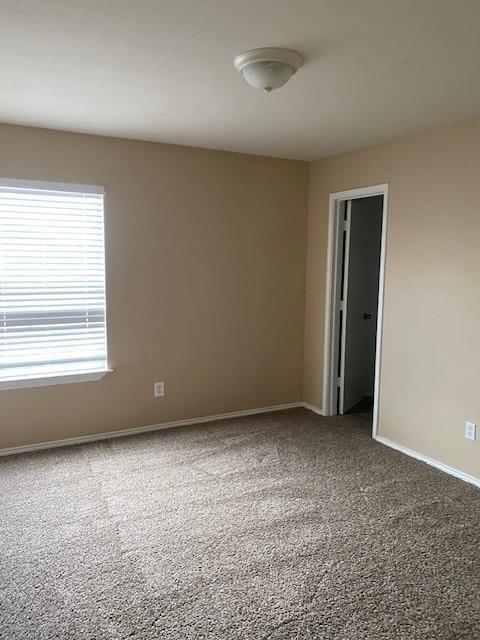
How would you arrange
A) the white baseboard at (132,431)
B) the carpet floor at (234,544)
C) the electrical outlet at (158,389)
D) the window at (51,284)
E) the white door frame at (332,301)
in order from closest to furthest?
1. the carpet floor at (234,544)
2. the window at (51,284)
3. the white baseboard at (132,431)
4. the electrical outlet at (158,389)
5. the white door frame at (332,301)

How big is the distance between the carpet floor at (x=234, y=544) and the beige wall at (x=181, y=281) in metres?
0.46

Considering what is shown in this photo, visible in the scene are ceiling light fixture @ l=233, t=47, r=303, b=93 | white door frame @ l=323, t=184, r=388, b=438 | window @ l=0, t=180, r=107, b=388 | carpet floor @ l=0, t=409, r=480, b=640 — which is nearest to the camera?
carpet floor @ l=0, t=409, r=480, b=640

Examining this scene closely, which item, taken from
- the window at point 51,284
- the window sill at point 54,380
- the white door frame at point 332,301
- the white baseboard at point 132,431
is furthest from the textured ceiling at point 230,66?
the white baseboard at point 132,431

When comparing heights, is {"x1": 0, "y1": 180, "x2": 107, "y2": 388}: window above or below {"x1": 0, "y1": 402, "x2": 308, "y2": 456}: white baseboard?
above

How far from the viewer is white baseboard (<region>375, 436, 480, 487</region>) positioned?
3.44m

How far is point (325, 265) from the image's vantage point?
474cm

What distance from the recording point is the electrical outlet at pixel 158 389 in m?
4.35

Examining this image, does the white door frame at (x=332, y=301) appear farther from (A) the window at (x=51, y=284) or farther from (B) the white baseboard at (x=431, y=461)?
(A) the window at (x=51, y=284)

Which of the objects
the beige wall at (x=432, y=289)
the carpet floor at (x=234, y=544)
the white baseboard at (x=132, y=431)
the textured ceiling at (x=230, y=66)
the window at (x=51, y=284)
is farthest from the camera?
the white baseboard at (x=132, y=431)

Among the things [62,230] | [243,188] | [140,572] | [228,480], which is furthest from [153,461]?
[243,188]

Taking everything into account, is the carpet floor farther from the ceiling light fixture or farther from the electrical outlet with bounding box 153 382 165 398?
the ceiling light fixture

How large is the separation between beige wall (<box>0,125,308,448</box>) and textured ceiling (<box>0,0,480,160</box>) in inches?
13.4

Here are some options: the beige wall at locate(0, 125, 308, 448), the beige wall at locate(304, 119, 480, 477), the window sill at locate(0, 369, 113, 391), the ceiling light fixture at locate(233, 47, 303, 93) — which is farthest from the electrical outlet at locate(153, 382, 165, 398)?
the ceiling light fixture at locate(233, 47, 303, 93)

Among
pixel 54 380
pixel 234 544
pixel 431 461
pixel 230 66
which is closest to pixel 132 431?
pixel 54 380
